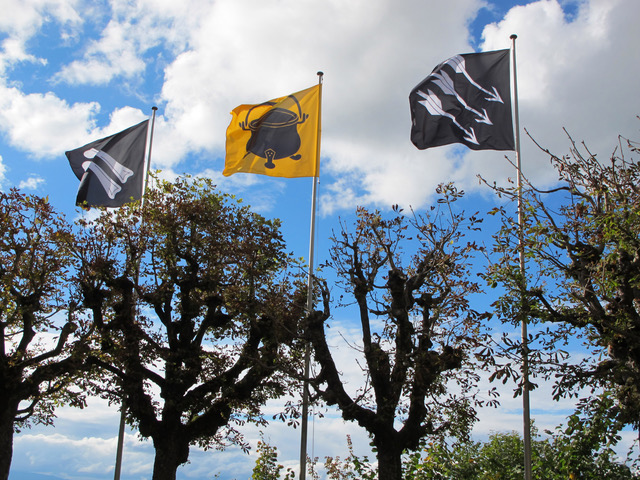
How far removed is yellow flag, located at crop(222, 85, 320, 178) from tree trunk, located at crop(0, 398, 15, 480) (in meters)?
9.97

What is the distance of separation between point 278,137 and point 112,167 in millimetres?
7432

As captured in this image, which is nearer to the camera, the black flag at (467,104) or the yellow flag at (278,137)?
the black flag at (467,104)

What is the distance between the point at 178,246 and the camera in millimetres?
20062

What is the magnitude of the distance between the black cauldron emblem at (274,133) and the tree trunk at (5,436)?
1101 centimetres

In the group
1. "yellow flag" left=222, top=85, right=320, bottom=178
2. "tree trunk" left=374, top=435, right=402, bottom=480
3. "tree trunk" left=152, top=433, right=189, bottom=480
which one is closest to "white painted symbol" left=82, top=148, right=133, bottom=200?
"yellow flag" left=222, top=85, right=320, bottom=178

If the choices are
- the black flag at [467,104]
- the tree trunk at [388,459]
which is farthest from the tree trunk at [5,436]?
the black flag at [467,104]

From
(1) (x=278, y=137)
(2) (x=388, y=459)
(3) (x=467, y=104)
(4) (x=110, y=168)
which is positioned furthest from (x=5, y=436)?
(3) (x=467, y=104)

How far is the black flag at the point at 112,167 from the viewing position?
22.6m

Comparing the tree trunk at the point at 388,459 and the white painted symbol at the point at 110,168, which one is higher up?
the white painted symbol at the point at 110,168

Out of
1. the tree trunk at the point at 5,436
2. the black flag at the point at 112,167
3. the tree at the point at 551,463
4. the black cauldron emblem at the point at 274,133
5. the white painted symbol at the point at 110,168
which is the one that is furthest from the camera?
the white painted symbol at the point at 110,168

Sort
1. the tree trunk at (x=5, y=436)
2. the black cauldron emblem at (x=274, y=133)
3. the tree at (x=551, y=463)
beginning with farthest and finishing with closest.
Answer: the black cauldron emblem at (x=274, y=133), the tree trunk at (x=5, y=436), the tree at (x=551, y=463)

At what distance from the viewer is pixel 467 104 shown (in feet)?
58.6

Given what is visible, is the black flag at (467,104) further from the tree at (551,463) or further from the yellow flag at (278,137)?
the tree at (551,463)

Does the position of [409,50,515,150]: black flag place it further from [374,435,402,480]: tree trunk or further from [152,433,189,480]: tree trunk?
[152,433,189,480]: tree trunk
